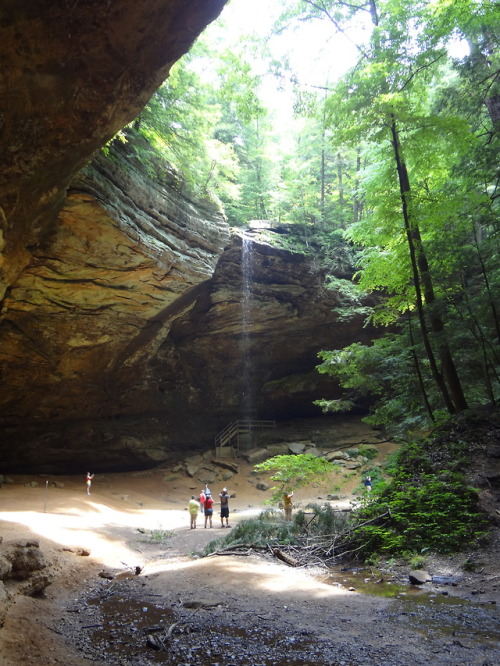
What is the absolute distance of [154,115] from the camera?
10914mm

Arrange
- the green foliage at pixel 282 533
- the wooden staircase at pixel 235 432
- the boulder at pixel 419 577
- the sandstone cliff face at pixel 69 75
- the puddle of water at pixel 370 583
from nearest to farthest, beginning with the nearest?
1. the sandstone cliff face at pixel 69 75
2. the puddle of water at pixel 370 583
3. the boulder at pixel 419 577
4. the green foliage at pixel 282 533
5. the wooden staircase at pixel 235 432

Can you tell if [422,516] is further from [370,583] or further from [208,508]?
[208,508]

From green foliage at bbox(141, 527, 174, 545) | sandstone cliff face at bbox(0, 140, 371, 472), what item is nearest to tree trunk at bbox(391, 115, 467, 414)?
sandstone cliff face at bbox(0, 140, 371, 472)

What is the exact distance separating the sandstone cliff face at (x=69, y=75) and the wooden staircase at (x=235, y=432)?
54.7ft

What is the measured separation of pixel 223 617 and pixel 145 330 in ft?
39.8

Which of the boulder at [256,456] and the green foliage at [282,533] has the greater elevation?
the boulder at [256,456]

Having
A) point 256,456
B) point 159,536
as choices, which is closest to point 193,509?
point 159,536

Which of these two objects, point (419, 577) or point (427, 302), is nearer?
point (419, 577)

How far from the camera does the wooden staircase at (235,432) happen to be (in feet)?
69.2

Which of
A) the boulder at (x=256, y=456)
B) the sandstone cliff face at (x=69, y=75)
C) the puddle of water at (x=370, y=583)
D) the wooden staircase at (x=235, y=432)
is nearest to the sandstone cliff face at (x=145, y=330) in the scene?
the wooden staircase at (x=235, y=432)

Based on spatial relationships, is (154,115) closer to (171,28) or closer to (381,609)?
(171,28)

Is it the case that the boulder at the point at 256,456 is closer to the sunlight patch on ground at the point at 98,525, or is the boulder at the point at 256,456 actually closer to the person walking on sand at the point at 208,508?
the sunlight patch on ground at the point at 98,525

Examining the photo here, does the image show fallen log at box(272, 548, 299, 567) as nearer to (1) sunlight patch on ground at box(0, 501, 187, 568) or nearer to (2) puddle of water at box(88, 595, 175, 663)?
(2) puddle of water at box(88, 595, 175, 663)

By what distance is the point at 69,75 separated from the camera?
4.93m
